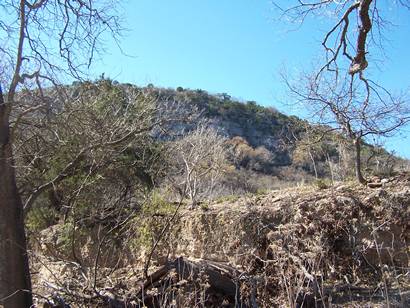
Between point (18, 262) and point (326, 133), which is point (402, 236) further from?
point (18, 262)

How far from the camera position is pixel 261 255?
7215mm

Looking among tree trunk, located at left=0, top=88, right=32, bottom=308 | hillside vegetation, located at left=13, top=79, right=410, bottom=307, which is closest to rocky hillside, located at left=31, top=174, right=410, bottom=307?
hillside vegetation, located at left=13, top=79, right=410, bottom=307

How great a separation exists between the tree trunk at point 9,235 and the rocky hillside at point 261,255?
1.09ft

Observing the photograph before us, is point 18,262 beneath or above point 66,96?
beneath

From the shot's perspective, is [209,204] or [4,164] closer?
[4,164]

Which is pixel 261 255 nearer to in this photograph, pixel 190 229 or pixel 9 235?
pixel 190 229

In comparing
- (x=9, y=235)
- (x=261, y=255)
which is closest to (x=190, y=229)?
(x=261, y=255)

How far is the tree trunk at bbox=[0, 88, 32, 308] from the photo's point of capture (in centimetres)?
527

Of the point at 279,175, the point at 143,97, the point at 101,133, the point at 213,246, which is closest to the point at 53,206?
the point at 143,97

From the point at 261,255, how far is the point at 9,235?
361cm

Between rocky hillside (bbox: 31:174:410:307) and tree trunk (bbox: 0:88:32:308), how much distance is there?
1.09ft

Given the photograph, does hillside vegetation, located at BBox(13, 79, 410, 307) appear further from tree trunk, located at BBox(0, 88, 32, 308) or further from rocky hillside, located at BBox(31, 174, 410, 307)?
tree trunk, located at BBox(0, 88, 32, 308)

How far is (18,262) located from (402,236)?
5.05 metres

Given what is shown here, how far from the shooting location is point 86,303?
535 centimetres
